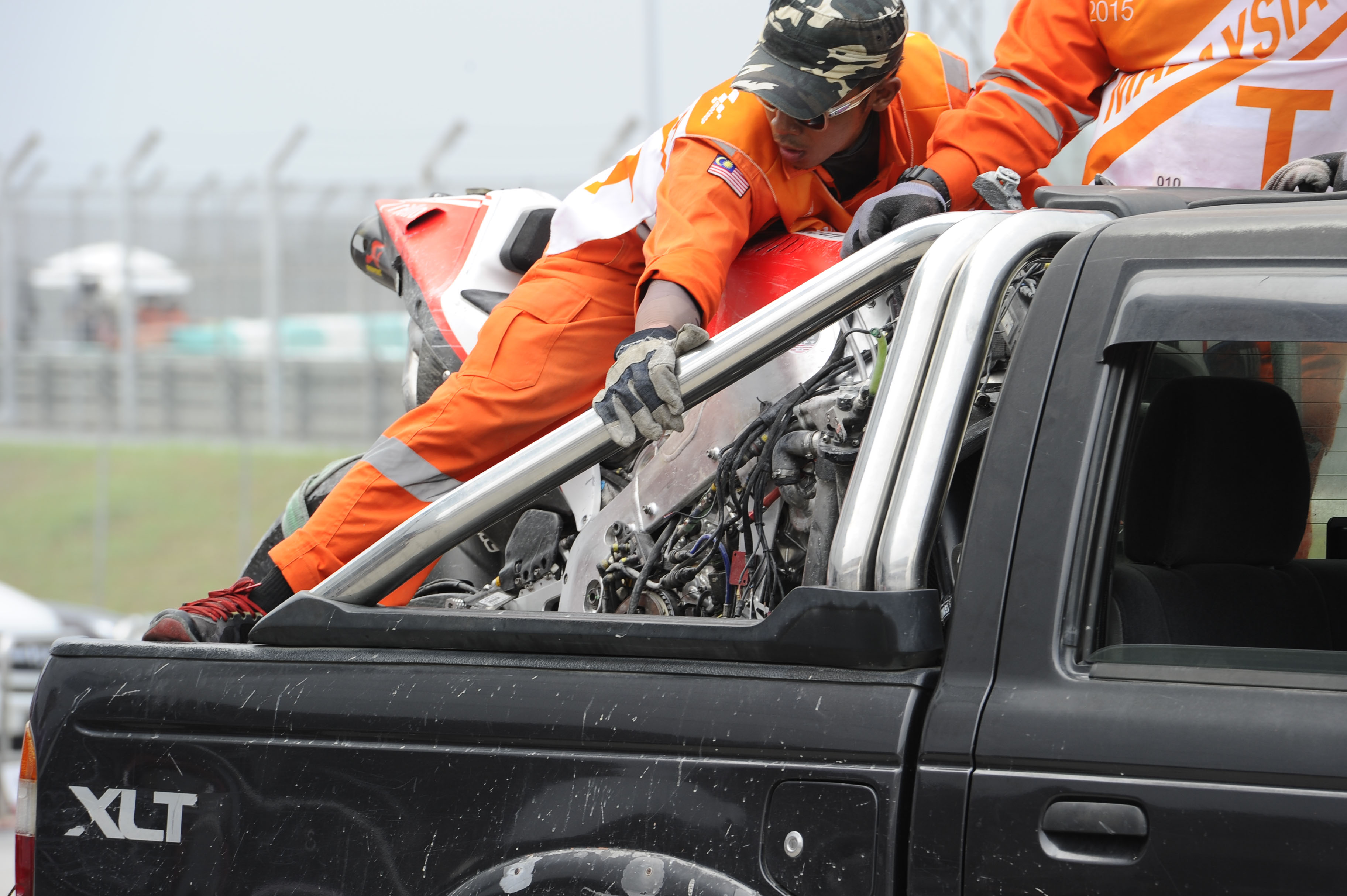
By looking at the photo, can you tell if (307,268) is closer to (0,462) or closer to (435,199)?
(0,462)

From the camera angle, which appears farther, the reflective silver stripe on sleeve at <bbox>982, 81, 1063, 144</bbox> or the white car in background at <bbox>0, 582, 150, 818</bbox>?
the white car in background at <bbox>0, 582, 150, 818</bbox>

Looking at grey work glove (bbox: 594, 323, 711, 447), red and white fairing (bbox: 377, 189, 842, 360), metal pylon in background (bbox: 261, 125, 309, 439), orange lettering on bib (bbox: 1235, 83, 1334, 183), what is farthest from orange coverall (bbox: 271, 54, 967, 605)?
metal pylon in background (bbox: 261, 125, 309, 439)

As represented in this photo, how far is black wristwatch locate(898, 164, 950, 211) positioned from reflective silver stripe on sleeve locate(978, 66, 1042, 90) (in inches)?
Answer: 14.4

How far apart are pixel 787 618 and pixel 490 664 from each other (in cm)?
42

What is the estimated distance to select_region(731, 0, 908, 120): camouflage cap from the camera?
2.71 m

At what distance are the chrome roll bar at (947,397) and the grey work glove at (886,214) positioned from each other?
0.58 m

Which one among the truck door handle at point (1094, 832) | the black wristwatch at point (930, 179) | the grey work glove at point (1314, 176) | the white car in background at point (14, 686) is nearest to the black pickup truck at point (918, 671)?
the truck door handle at point (1094, 832)

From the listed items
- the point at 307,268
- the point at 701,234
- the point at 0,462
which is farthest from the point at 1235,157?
the point at 0,462

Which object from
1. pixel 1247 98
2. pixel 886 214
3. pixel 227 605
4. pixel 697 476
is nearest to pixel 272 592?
pixel 227 605

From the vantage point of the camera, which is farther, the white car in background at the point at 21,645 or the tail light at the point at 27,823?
the white car in background at the point at 21,645

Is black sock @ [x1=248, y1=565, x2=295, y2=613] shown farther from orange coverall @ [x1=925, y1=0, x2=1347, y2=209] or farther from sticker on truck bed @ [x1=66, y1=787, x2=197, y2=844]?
orange coverall @ [x1=925, y1=0, x2=1347, y2=209]

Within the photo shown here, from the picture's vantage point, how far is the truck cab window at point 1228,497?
5.98 feet

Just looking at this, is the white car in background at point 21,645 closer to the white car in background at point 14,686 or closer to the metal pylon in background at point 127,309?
the white car in background at point 14,686

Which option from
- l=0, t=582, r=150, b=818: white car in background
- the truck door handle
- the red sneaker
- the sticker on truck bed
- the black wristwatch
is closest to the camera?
the truck door handle
